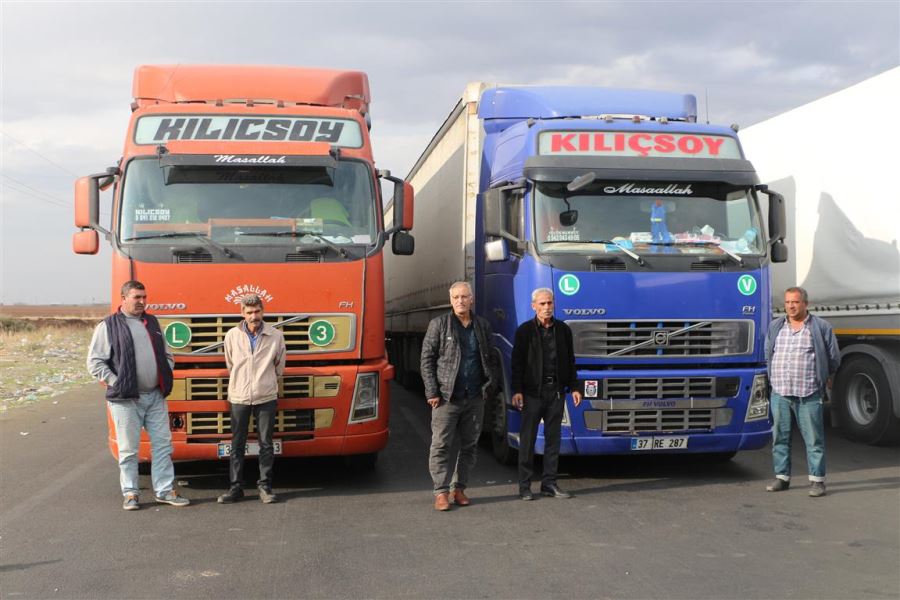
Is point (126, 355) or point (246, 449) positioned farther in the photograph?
point (246, 449)

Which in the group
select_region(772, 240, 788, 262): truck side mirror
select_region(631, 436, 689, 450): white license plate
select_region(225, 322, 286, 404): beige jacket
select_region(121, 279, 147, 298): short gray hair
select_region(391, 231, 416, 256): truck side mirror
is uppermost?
select_region(391, 231, 416, 256): truck side mirror

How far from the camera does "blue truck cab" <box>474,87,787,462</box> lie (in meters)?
7.54

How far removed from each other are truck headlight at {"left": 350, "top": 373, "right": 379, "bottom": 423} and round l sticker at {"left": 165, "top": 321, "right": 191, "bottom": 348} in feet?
4.76

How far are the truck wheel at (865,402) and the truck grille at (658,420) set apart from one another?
2.87 metres

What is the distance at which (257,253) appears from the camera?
7230 mm

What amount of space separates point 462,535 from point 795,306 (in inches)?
141

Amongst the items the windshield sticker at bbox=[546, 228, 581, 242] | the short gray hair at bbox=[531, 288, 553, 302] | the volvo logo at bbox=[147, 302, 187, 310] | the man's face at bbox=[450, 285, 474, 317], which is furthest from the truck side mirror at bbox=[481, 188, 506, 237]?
the volvo logo at bbox=[147, 302, 187, 310]

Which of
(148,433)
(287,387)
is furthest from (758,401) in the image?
(148,433)

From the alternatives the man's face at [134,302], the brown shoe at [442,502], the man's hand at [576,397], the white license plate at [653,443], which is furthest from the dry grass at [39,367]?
the white license plate at [653,443]

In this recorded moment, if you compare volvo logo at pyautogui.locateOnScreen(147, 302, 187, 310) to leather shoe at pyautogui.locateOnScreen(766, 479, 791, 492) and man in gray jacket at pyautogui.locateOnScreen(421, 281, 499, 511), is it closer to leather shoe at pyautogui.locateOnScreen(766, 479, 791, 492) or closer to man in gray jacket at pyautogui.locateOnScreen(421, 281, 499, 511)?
man in gray jacket at pyautogui.locateOnScreen(421, 281, 499, 511)

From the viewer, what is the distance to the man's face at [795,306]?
741 cm

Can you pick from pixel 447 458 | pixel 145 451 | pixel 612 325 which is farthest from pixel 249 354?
pixel 612 325

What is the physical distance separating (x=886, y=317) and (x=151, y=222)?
7410 mm

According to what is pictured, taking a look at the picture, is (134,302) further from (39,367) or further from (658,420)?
(39,367)
